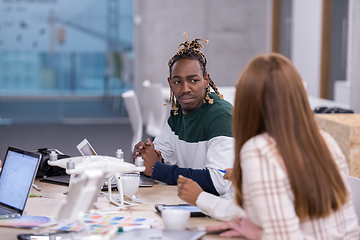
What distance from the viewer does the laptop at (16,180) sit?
1607 mm

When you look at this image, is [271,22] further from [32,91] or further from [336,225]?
[336,225]

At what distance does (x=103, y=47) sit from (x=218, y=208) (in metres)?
7.87

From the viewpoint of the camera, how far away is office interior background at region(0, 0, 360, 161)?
876 centimetres

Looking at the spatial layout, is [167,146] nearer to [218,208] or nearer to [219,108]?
[219,108]

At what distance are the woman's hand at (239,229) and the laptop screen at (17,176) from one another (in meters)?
0.61

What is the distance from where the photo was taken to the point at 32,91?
8992 millimetres

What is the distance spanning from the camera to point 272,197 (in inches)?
47.8

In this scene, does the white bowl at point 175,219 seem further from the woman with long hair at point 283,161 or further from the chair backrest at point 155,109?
the chair backrest at point 155,109

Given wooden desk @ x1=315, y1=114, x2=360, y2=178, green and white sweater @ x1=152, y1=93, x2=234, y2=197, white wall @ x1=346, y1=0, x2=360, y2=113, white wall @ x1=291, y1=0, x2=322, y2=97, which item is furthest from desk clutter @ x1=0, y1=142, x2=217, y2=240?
white wall @ x1=291, y1=0, x2=322, y2=97

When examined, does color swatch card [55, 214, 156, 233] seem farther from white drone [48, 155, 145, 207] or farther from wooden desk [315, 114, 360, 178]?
wooden desk [315, 114, 360, 178]

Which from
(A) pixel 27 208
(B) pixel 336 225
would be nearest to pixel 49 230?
(A) pixel 27 208

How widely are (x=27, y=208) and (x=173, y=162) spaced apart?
3.08ft

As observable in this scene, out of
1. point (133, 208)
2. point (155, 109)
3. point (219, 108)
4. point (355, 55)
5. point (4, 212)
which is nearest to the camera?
point (4, 212)

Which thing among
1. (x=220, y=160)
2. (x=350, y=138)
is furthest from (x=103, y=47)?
(x=220, y=160)
